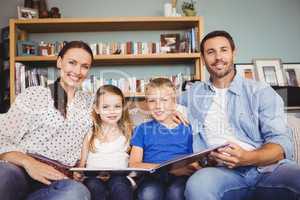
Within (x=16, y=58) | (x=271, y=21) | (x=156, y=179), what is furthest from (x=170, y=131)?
(x=271, y=21)

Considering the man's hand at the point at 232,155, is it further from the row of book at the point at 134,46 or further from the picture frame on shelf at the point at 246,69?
the picture frame on shelf at the point at 246,69

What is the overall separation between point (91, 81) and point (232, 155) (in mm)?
2329

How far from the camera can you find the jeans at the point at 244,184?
4.52 ft

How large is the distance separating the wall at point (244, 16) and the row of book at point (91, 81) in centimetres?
60

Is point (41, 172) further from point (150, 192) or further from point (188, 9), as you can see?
point (188, 9)

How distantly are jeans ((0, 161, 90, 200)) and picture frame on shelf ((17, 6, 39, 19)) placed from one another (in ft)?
7.58

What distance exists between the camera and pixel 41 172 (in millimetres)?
1468

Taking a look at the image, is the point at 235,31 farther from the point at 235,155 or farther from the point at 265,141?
the point at 235,155

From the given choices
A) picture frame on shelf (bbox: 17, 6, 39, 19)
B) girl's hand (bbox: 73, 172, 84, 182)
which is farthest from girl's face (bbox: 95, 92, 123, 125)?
picture frame on shelf (bbox: 17, 6, 39, 19)

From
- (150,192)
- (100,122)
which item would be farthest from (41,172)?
(100,122)

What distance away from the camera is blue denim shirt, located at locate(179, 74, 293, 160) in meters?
1.65

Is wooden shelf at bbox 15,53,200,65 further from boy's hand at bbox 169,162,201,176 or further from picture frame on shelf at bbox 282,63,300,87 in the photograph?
boy's hand at bbox 169,162,201,176

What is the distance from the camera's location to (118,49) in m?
3.56

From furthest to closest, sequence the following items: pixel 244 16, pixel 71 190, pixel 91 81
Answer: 1. pixel 244 16
2. pixel 91 81
3. pixel 71 190
